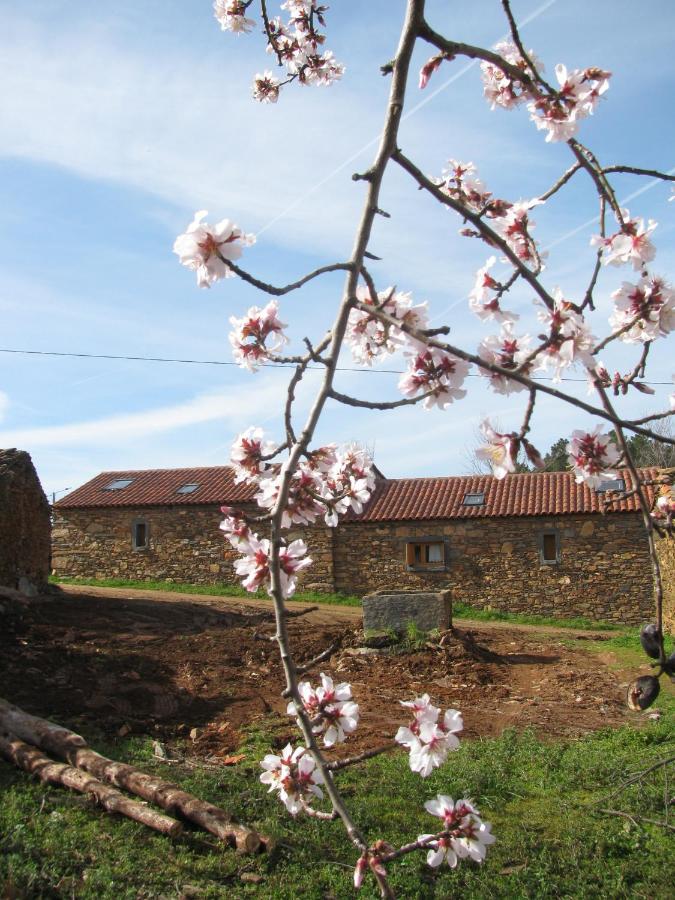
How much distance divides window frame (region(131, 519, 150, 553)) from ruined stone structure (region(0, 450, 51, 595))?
6.83 meters

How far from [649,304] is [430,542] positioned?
57.5 ft

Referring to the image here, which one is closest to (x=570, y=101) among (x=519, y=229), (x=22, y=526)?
(x=519, y=229)

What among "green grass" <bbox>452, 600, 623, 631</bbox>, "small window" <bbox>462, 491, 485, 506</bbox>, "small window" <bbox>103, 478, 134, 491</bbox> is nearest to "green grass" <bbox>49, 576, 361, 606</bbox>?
"green grass" <bbox>452, 600, 623, 631</bbox>

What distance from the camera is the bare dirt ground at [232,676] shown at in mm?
7410

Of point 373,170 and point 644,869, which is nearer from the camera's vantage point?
point 373,170

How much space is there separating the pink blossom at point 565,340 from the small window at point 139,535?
20.8m

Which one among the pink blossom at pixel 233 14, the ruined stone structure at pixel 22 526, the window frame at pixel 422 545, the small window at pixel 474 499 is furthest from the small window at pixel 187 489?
the pink blossom at pixel 233 14

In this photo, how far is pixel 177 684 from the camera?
8.71 metres

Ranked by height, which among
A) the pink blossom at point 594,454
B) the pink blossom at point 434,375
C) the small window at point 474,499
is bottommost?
the pink blossom at point 594,454

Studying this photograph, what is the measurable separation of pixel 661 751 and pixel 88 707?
4.81 m

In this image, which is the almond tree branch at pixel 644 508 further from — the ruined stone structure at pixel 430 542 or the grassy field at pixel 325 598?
the ruined stone structure at pixel 430 542

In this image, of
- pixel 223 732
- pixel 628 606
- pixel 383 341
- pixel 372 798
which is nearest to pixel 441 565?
pixel 628 606

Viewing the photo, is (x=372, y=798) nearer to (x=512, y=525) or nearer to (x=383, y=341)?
(x=383, y=341)

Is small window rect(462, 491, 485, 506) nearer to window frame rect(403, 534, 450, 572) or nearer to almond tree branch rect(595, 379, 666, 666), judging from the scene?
window frame rect(403, 534, 450, 572)
